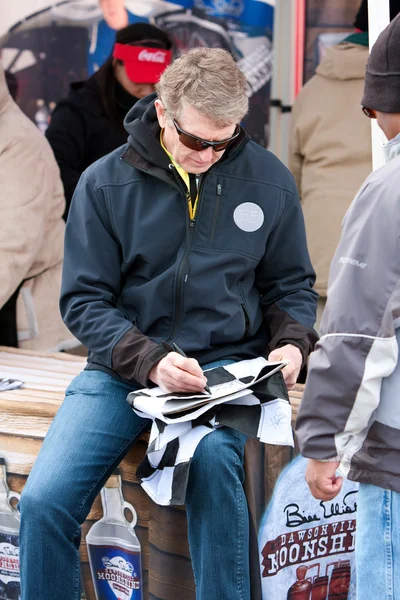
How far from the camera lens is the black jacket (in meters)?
3.92

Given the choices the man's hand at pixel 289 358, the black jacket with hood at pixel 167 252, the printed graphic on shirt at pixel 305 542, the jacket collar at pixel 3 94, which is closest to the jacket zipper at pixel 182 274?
the black jacket with hood at pixel 167 252

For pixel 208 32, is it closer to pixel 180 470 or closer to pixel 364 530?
pixel 180 470

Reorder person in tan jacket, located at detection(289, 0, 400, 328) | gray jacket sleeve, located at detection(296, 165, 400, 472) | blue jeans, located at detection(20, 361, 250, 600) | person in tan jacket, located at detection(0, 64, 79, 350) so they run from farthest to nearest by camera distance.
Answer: person in tan jacket, located at detection(289, 0, 400, 328)
person in tan jacket, located at detection(0, 64, 79, 350)
blue jeans, located at detection(20, 361, 250, 600)
gray jacket sleeve, located at detection(296, 165, 400, 472)

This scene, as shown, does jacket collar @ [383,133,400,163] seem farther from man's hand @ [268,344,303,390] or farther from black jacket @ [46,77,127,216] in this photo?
black jacket @ [46,77,127,216]

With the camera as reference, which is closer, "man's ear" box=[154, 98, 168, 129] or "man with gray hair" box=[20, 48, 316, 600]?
"man with gray hair" box=[20, 48, 316, 600]

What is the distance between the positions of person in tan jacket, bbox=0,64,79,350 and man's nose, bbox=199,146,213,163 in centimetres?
117

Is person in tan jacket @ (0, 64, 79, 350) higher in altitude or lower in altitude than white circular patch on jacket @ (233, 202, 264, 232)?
lower

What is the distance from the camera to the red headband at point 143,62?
3828 millimetres

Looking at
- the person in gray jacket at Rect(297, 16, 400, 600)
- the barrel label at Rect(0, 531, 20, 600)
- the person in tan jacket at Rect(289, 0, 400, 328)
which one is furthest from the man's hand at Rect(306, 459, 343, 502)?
the person in tan jacket at Rect(289, 0, 400, 328)

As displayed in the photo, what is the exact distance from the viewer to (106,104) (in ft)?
12.8

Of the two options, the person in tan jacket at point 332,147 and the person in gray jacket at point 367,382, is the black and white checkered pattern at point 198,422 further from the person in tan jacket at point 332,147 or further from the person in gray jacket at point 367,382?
the person in tan jacket at point 332,147

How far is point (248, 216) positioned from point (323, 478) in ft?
2.99

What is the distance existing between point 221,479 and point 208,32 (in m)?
2.77

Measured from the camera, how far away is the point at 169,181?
234 cm
